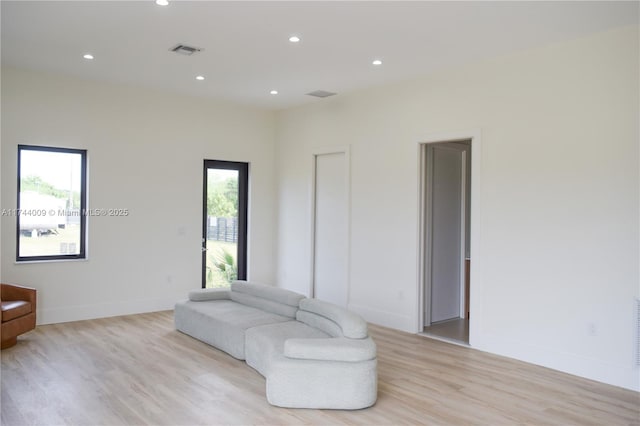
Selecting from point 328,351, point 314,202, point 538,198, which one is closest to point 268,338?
point 328,351

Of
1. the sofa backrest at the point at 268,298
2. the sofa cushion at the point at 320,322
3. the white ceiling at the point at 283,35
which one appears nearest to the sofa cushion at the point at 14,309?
the sofa backrest at the point at 268,298

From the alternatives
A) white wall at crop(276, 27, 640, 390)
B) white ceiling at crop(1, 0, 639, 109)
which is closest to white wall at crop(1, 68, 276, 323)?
white ceiling at crop(1, 0, 639, 109)

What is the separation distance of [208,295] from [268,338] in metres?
1.79

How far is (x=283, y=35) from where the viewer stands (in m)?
4.35

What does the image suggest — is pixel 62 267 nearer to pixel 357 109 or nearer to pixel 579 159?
pixel 357 109

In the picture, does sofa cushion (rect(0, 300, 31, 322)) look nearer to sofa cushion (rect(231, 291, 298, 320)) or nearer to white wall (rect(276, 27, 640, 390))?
sofa cushion (rect(231, 291, 298, 320))

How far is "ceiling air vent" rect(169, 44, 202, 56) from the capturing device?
4.68m

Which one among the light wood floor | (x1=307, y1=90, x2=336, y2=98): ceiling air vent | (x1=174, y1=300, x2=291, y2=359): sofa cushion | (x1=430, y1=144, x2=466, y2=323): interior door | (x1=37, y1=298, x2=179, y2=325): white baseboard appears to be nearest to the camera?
the light wood floor

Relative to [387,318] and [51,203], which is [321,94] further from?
[51,203]

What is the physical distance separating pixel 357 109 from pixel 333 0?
9.62ft

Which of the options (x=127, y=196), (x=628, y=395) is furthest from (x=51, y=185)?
(x=628, y=395)

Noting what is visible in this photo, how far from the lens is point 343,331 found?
3.78 metres

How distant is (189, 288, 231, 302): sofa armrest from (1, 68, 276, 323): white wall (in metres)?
1.36

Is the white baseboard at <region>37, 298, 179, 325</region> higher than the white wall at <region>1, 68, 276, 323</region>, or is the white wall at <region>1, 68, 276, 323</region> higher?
the white wall at <region>1, 68, 276, 323</region>
